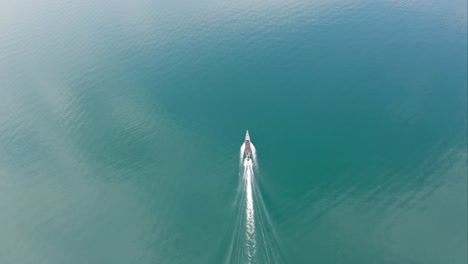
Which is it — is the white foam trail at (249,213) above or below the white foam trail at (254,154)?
below

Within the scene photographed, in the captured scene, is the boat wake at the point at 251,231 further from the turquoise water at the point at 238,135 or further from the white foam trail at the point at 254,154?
the white foam trail at the point at 254,154

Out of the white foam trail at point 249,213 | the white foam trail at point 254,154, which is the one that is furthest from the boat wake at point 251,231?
the white foam trail at point 254,154

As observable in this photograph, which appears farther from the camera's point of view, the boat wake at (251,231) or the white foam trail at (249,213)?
the white foam trail at (249,213)

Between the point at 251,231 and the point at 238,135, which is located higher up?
the point at 238,135

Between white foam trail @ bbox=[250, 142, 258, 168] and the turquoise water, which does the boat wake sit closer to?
the turquoise water

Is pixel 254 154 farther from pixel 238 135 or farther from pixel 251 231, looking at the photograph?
pixel 251 231

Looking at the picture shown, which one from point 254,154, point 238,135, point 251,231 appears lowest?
point 251,231

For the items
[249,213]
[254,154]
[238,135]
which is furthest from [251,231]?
[238,135]

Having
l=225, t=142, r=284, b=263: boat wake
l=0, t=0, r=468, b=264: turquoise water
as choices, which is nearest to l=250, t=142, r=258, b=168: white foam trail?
l=0, t=0, r=468, b=264: turquoise water
